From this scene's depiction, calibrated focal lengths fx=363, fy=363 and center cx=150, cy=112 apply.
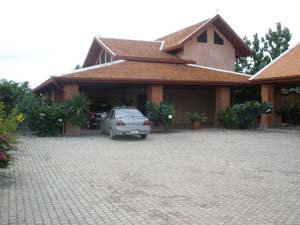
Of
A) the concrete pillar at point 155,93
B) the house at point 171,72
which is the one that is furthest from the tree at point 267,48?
the concrete pillar at point 155,93

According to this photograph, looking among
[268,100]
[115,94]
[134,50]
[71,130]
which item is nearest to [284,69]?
[268,100]

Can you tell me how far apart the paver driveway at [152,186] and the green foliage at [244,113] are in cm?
791

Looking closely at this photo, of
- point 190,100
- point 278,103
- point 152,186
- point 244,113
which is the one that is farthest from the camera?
point 190,100

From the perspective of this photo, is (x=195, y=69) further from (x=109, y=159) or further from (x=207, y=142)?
(x=109, y=159)

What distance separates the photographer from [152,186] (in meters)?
7.78

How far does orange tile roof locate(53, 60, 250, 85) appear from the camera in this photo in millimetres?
19359

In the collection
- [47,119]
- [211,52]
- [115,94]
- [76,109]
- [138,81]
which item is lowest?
[47,119]

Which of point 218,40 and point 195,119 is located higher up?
point 218,40

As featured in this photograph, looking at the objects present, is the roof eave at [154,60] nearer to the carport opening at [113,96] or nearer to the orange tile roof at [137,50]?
the orange tile roof at [137,50]

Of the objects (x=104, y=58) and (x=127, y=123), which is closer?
(x=127, y=123)

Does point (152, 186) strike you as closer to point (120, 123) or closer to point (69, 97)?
point (120, 123)

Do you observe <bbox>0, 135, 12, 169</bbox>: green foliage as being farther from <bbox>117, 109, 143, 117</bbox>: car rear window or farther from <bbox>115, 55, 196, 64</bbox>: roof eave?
<bbox>115, 55, 196, 64</bbox>: roof eave

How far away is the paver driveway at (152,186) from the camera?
226 inches

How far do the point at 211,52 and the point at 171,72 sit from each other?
686 cm
